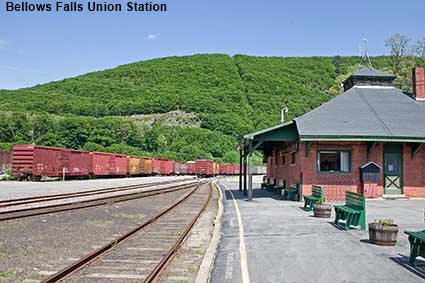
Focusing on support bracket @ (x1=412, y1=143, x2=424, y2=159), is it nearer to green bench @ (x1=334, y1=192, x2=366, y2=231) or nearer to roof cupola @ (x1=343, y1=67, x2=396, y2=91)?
roof cupola @ (x1=343, y1=67, x2=396, y2=91)

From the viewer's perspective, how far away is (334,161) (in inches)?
797

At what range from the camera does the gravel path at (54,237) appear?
7430 millimetres

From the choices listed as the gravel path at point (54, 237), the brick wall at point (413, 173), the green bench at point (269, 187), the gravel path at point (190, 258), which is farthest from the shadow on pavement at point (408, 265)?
the green bench at point (269, 187)

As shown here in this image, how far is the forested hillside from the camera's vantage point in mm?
87562

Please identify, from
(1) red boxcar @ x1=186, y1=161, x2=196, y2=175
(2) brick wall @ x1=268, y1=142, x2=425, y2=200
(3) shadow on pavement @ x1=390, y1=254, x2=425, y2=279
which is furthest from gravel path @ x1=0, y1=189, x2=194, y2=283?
(1) red boxcar @ x1=186, y1=161, x2=196, y2=175

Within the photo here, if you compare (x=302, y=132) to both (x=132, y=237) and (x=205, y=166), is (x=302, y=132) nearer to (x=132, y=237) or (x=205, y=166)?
(x=132, y=237)

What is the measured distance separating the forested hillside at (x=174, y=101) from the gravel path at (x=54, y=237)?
59952mm

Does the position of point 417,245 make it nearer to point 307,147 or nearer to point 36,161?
point 307,147

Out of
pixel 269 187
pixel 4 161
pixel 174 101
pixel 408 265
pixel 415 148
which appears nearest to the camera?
pixel 408 265

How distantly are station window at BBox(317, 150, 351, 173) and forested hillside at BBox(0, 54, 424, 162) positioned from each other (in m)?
49.9

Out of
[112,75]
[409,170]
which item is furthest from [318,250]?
[112,75]

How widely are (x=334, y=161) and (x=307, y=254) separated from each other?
12.6m

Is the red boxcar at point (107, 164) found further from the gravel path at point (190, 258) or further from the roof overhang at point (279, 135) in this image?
the gravel path at point (190, 258)

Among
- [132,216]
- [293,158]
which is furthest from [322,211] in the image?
[293,158]
